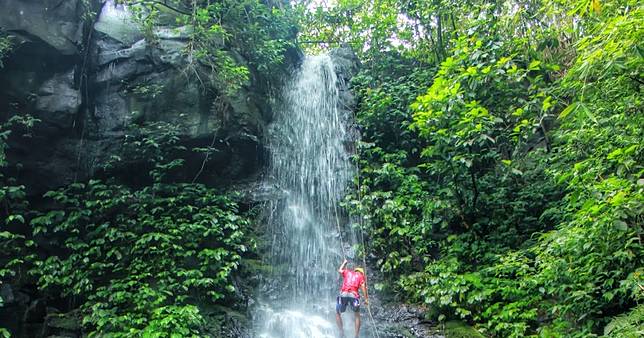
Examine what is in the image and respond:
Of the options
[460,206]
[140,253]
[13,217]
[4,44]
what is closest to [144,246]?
[140,253]

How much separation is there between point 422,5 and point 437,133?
6.21m

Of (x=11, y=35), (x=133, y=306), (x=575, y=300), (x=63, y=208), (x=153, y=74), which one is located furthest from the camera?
(x=153, y=74)

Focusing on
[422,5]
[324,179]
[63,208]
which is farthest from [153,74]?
[422,5]

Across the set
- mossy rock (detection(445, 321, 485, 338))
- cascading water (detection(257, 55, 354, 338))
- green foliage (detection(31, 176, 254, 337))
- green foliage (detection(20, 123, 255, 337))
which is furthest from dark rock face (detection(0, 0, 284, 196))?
mossy rock (detection(445, 321, 485, 338))

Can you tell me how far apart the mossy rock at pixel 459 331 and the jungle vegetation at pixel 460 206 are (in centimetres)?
17

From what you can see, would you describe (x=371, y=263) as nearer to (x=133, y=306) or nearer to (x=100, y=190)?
(x=133, y=306)

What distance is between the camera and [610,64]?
4.22 metres

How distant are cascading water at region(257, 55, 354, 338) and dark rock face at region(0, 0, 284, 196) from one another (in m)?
1.17

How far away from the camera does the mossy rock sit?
699cm

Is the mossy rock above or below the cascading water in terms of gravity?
below

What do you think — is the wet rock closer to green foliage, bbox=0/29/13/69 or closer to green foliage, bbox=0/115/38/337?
green foliage, bbox=0/29/13/69

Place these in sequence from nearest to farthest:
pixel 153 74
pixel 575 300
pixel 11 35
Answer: pixel 575 300, pixel 11 35, pixel 153 74

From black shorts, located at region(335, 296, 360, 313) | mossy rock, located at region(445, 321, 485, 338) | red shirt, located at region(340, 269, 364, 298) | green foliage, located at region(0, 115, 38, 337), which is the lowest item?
mossy rock, located at region(445, 321, 485, 338)

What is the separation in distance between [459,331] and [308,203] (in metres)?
4.85
